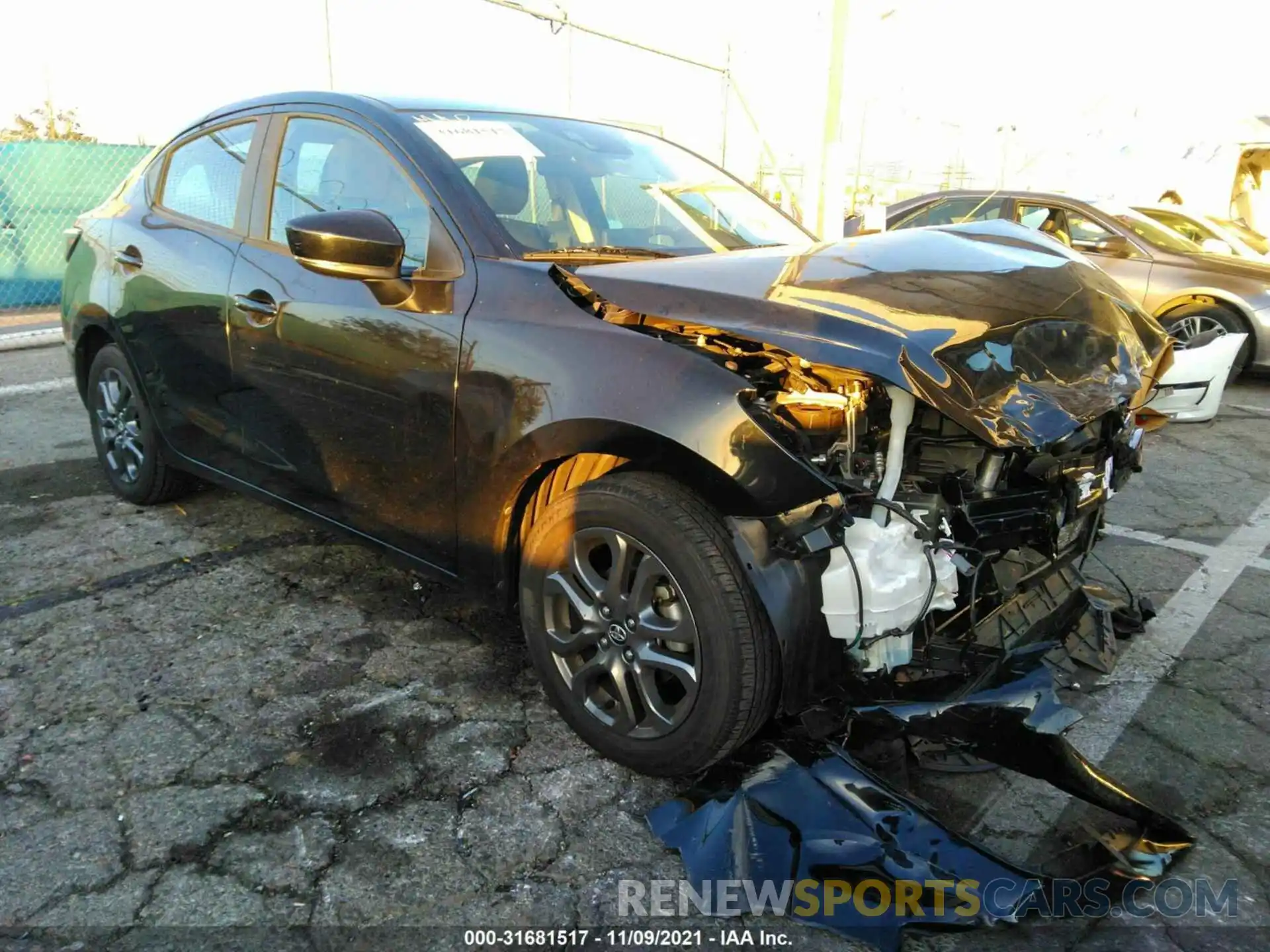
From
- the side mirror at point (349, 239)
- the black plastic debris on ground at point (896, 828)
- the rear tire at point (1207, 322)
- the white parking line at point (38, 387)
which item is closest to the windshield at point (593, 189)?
the side mirror at point (349, 239)

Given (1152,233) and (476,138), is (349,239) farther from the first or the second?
(1152,233)

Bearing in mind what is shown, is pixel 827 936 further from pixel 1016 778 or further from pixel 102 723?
pixel 102 723

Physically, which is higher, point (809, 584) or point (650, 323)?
point (650, 323)

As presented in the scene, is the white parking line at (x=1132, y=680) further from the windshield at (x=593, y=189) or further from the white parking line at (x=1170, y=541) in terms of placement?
the windshield at (x=593, y=189)

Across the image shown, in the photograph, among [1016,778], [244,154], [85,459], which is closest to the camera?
[1016,778]

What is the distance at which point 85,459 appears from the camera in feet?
16.1

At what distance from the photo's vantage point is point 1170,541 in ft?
13.3

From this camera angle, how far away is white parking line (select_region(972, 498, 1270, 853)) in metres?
2.18

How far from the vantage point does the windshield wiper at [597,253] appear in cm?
256

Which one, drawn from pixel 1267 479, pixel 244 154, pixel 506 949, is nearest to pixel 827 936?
pixel 506 949

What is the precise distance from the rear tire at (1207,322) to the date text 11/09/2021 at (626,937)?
702 centimetres

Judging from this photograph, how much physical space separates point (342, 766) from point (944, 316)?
6.17 ft

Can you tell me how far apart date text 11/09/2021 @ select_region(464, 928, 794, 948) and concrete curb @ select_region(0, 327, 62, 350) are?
797 cm

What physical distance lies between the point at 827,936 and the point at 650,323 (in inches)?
55.9
